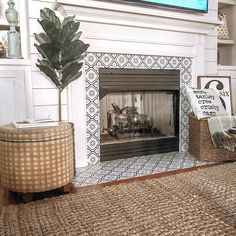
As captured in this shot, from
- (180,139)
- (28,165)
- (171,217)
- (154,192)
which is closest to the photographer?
(171,217)

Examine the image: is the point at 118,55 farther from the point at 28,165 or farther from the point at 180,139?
the point at 28,165

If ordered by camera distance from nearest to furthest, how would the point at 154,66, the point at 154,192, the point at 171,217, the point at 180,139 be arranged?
the point at 171,217 < the point at 154,192 < the point at 154,66 < the point at 180,139

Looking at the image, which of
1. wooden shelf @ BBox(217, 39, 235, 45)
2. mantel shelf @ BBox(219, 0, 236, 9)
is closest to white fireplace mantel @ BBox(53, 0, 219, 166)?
wooden shelf @ BBox(217, 39, 235, 45)

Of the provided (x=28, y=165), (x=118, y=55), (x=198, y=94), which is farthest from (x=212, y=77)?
(x=28, y=165)

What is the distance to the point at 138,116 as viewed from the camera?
2.75 metres

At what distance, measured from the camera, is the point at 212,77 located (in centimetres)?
274

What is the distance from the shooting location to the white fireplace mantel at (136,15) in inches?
79.2

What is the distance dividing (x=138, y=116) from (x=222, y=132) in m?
0.88

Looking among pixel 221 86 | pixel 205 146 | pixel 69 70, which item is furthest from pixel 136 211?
pixel 221 86

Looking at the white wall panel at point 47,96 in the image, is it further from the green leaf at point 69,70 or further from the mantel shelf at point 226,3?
the mantel shelf at point 226,3

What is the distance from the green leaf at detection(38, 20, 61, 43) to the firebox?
61 cm

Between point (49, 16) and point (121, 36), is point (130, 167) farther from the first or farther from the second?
point (49, 16)

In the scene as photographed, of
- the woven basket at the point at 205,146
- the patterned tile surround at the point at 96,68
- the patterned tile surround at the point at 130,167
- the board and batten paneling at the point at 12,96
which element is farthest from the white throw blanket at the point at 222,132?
the board and batten paneling at the point at 12,96

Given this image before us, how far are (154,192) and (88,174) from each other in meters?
0.61
